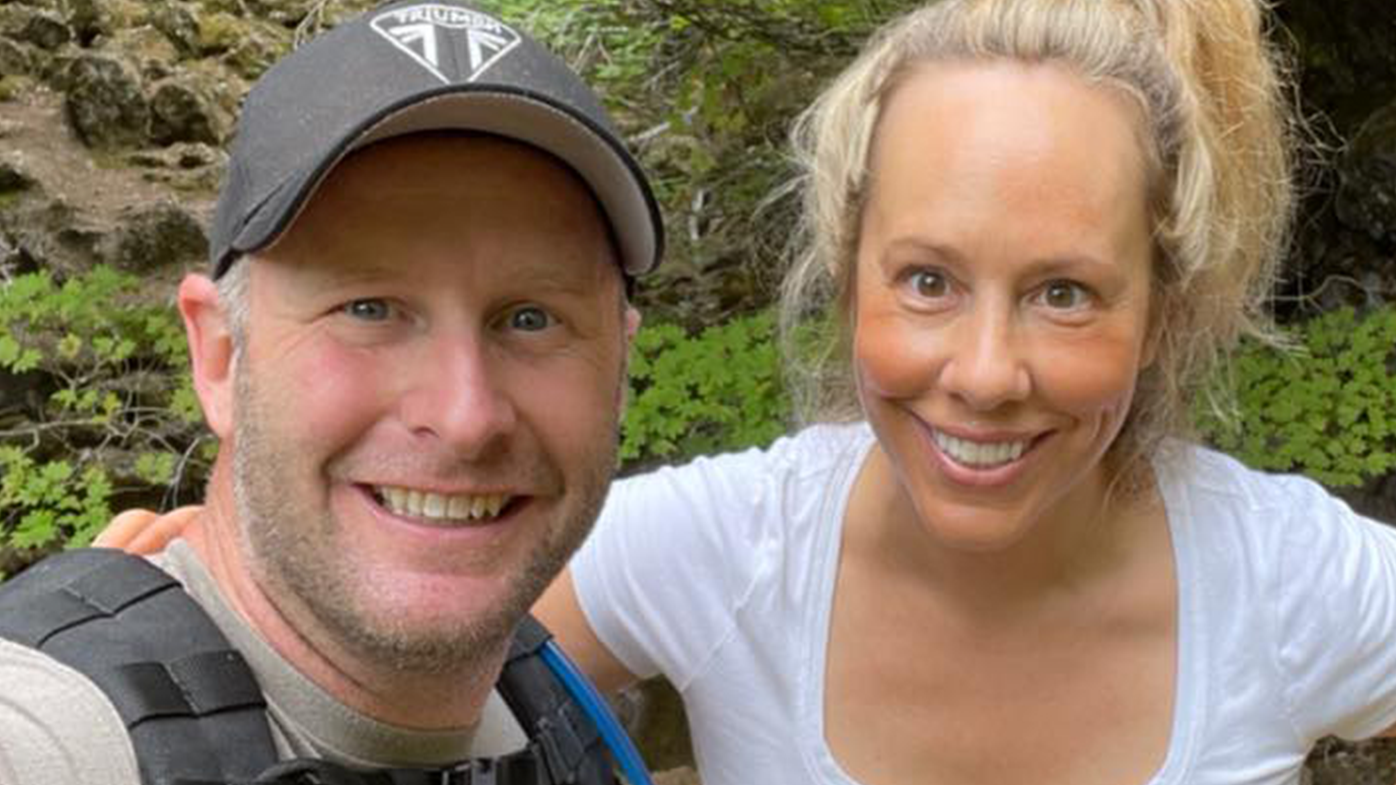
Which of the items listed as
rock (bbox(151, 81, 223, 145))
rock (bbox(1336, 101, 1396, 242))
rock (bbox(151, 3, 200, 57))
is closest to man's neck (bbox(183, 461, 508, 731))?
rock (bbox(1336, 101, 1396, 242))

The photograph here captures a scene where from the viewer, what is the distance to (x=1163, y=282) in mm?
2010

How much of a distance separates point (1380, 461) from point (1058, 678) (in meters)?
2.13

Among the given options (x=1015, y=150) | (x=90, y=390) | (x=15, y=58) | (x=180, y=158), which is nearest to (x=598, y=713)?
(x=1015, y=150)

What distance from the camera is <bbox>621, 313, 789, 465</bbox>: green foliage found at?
3969 mm

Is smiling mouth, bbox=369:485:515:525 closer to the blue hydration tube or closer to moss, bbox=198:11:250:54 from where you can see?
the blue hydration tube

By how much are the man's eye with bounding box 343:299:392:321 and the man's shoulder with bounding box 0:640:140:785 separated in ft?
1.25

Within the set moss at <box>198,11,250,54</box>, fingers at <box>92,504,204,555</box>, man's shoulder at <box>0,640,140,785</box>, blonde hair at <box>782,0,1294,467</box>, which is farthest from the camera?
moss at <box>198,11,250,54</box>

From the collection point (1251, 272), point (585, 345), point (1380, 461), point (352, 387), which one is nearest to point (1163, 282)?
point (1251, 272)

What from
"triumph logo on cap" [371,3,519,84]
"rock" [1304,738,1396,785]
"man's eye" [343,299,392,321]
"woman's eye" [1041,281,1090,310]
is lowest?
"rock" [1304,738,1396,785]

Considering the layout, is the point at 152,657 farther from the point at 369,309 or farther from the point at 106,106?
the point at 106,106

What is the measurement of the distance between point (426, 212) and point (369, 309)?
0.33 feet

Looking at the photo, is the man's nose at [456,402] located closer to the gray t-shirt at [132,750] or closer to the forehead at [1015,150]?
the gray t-shirt at [132,750]

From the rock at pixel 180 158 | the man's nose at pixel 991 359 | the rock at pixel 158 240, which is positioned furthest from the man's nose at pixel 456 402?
the rock at pixel 180 158

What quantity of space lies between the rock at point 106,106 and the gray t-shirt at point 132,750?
18.5 ft
